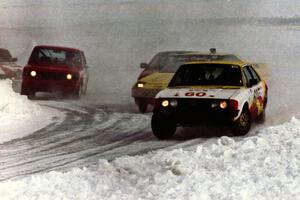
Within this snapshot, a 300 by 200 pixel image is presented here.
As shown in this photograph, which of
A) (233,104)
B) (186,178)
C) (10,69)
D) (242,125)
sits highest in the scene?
(233,104)

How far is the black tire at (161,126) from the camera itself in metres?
8.00

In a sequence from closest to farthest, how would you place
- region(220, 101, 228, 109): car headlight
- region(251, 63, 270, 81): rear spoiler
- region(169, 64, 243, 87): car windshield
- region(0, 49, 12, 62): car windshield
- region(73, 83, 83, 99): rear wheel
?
region(220, 101, 228, 109): car headlight
region(169, 64, 243, 87): car windshield
region(251, 63, 270, 81): rear spoiler
region(73, 83, 83, 99): rear wheel
region(0, 49, 12, 62): car windshield

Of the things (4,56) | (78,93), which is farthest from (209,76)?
(4,56)

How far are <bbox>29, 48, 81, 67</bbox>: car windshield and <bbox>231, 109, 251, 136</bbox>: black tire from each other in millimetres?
6266

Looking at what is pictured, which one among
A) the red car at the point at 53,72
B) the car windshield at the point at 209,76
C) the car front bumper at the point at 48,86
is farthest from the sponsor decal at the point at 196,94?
the car front bumper at the point at 48,86

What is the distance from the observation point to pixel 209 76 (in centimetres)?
844

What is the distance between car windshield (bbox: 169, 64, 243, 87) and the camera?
328 inches

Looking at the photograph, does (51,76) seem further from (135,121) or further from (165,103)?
(165,103)

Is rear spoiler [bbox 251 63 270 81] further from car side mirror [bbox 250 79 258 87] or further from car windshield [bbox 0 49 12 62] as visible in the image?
car windshield [bbox 0 49 12 62]

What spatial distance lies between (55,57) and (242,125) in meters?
6.78

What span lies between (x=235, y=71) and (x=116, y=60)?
12.5m

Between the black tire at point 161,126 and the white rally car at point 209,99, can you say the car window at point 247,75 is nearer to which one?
the white rally car at point 209,99

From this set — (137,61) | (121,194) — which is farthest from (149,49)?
(121,194)

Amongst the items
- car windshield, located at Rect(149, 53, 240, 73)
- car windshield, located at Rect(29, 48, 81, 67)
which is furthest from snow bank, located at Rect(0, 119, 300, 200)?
car windshield, located at Rect(29, 48, 81, 67)
